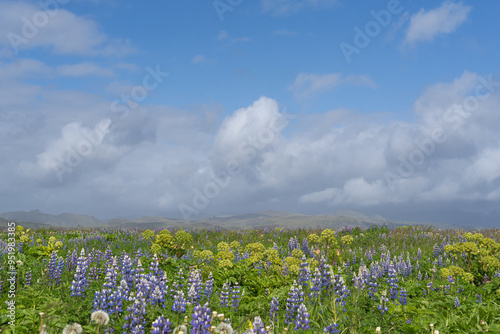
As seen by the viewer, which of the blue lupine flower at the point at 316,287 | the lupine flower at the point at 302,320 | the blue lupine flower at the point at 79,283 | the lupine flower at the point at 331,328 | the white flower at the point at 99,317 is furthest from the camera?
the blue lupine flower at the point at 79,283

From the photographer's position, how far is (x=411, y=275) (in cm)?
972

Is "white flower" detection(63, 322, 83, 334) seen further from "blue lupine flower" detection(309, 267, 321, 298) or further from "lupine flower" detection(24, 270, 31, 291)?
"lupine flower" detection(24, 270, 31, 291)

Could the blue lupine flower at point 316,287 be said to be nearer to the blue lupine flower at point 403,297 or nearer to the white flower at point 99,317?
the blue lupine flower at point 403,297

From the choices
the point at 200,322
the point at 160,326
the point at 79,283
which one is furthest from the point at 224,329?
the point at 79,283

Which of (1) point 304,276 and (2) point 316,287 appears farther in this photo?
(1) point 304,276

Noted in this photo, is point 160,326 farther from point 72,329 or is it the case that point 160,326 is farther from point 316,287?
point 316,287

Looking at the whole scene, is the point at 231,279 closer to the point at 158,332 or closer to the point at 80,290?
the point at 80,290

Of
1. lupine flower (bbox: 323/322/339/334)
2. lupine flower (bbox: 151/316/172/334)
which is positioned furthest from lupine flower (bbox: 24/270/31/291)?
lupine flower (bbox: 323/322/339/334)

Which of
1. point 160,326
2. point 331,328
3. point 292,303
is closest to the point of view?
point 160,326

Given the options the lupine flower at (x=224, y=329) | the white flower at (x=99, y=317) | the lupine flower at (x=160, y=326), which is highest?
the lupine flower at (x=224, y=329)

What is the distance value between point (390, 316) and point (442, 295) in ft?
6.61

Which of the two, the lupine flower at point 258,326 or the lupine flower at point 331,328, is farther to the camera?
the lupine flower at point 331,328

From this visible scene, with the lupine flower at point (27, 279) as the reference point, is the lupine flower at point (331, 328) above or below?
above

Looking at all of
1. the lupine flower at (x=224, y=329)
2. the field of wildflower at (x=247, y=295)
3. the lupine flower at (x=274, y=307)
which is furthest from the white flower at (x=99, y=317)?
the lupine flower at (x=274, y=307)
